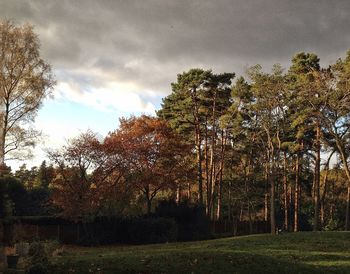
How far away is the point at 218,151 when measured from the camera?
50.6 meters

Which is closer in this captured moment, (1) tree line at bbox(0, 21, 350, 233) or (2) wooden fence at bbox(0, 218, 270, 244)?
(2) wooden fence at bbox(0, 218, 270, 244)

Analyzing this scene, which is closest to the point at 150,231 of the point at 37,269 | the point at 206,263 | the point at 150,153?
the point at 150,153

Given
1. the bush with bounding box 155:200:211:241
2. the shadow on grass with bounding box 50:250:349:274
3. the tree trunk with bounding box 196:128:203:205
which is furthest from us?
the tree trunk with bounding box 196:128:203:205

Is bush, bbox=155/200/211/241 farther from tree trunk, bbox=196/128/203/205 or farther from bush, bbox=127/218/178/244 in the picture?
tree trunk, bbox=196/128/203/205

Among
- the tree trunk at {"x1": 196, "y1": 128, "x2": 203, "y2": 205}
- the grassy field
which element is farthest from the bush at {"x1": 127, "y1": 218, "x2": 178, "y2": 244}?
the grassy field

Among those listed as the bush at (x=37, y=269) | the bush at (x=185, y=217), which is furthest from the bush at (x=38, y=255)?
the bush at (x=185, y=217)

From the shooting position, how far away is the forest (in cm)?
3192

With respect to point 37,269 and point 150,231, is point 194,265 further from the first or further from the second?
point 150,231

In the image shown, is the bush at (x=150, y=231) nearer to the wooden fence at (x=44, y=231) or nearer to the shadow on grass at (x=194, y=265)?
the wooden fence at (x=44, y=231)

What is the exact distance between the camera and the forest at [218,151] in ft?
105

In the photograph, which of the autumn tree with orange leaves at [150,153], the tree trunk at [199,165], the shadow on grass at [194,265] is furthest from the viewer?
the tree trunk at [199,165]

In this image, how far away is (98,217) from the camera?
105 feet

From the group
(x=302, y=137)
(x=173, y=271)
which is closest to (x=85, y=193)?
(x=173, y=271)

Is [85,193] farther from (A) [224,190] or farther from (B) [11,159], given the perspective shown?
(A) [224,190]
